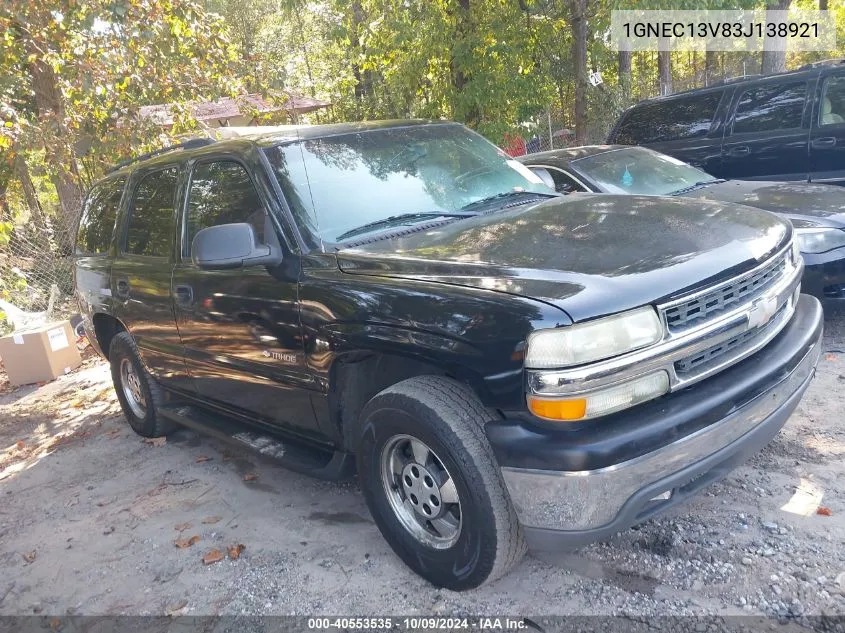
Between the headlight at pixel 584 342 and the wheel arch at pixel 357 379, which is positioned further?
the wheel arch at pixel 357 379

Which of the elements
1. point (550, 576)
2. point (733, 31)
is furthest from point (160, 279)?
point (733, 31)

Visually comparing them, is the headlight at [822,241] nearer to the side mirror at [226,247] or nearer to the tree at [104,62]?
the side mirror at [226,247]

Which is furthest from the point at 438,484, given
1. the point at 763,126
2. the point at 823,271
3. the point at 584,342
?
the point at 763,126

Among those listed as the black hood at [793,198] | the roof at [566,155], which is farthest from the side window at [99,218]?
the black hood at [793,198]

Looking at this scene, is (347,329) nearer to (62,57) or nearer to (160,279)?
(160,279)

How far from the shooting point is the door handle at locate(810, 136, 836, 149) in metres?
6.82

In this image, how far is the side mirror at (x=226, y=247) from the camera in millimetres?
3141

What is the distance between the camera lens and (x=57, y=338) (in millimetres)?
7863

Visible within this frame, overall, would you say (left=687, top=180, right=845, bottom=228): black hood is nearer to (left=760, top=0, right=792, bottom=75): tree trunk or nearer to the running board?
the running board

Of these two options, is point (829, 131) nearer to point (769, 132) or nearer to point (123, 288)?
point (769, 132)

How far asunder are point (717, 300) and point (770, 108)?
5.61 metres

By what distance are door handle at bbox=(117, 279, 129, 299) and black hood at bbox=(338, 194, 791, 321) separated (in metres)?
2.17

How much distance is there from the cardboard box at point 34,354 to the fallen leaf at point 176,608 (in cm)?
548

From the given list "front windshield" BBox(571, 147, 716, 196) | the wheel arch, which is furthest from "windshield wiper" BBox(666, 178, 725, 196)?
the wheel arch
